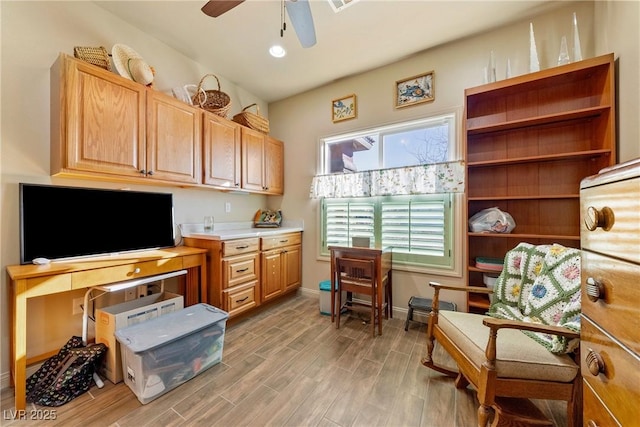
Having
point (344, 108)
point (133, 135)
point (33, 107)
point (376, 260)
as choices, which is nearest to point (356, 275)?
point (376, 260)

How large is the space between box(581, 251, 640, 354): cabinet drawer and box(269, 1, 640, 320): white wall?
1.43m

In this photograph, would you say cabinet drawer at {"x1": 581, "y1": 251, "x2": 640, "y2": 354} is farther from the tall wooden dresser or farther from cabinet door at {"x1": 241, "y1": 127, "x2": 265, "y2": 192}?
cabinet door at {"x1": 241, "y1": 127, "x2": 265, "y2": 192}

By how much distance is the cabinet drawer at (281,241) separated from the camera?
284cm

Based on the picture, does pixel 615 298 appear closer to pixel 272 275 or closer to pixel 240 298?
pixel 240 298

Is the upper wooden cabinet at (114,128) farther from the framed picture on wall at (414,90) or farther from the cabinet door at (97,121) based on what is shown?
the framed picture on wall at (414,90)

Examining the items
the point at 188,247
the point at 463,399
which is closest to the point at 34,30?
the point at 188,247

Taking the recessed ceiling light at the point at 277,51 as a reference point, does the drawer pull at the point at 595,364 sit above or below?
below

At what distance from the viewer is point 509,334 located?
138 centimetres

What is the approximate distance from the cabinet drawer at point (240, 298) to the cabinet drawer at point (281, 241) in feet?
1.43

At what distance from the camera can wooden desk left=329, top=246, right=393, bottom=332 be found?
2322 mm

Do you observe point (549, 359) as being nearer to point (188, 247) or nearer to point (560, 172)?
point (560, 172)

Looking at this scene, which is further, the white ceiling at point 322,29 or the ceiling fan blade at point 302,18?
the white ceiling at point 322,29

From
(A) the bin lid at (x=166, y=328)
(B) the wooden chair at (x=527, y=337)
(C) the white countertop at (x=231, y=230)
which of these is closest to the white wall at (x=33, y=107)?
(A) the bin lid at (x=166, y=328)

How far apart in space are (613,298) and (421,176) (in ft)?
6.71
